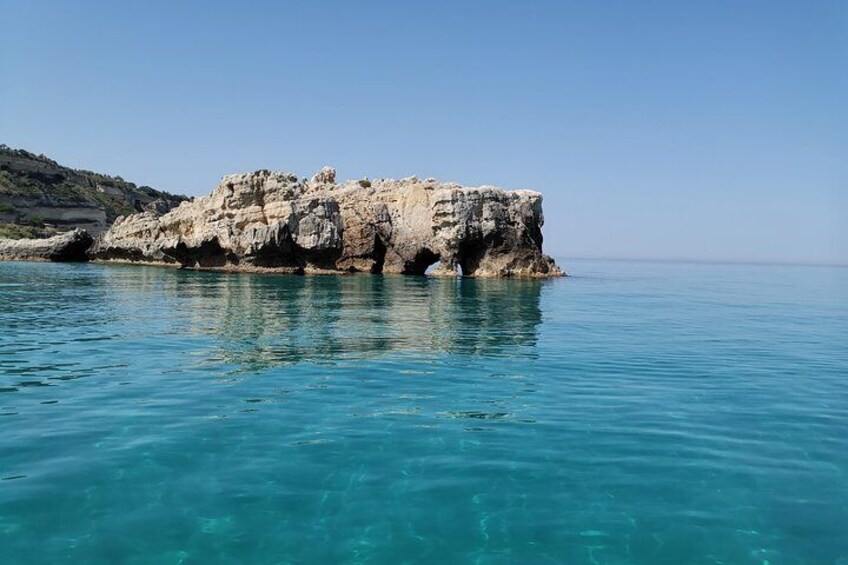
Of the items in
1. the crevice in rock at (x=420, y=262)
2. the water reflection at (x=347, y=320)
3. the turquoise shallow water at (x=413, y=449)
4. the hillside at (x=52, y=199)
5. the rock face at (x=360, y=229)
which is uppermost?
the hillside at (x=52, y=199)

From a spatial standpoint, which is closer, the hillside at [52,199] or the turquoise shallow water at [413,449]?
the turquoise shallow water at [413,449]

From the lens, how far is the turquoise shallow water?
7.89 meters

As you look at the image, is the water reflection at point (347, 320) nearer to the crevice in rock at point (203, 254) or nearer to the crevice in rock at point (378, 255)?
the crevice in rock at point (203, 254)

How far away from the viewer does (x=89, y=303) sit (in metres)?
35.4

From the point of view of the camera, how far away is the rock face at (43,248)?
9131cm

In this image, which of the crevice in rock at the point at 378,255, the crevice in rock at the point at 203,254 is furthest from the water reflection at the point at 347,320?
the crevice in rock at the point at 378,255

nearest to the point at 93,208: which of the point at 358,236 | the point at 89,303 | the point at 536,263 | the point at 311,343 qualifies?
the point at 358,236

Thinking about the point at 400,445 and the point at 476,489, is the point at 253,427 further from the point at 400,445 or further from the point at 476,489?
the point at 476,489

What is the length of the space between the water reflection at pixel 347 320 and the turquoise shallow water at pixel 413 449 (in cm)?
29

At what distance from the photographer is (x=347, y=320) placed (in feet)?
99.5

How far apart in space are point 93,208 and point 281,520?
164549mm

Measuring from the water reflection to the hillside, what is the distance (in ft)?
295

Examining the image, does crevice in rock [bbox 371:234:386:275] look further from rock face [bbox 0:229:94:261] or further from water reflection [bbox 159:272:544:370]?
rock face [bbox 0:229:94:261]

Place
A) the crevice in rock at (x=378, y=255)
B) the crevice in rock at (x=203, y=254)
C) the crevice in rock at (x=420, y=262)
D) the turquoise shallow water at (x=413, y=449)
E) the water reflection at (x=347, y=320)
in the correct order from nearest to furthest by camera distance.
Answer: the turquoise shallow water at (x=413, y=449) < the water reflection at (x=347, y=320) < the crevice in rock at (x=203, y=254) < the crevice in rock at (x=420, y=262) < the crevice in rock at (x=378, y=255)
